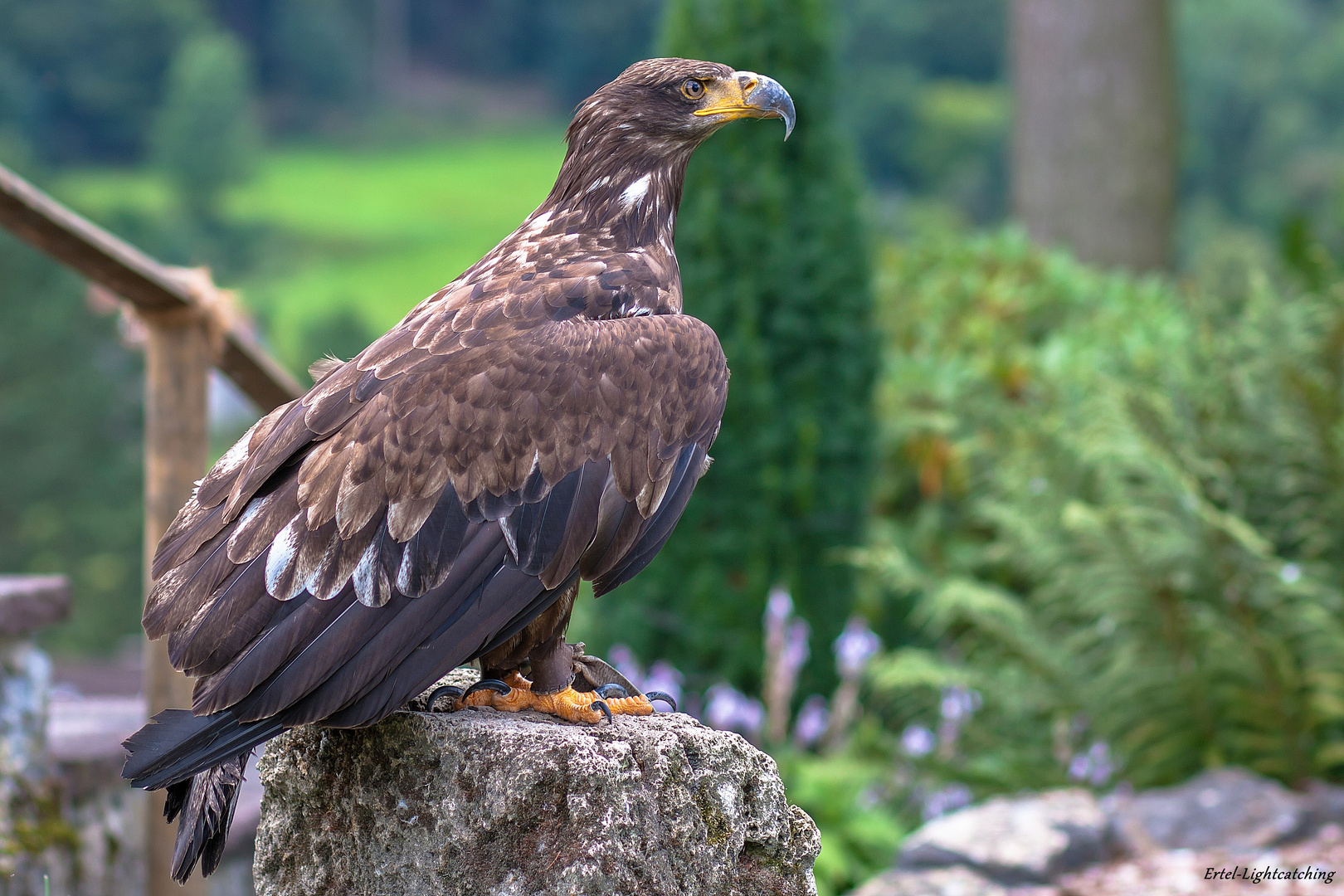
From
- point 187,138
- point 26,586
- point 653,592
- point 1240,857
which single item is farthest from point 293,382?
point 187,138

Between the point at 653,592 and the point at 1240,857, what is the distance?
247 centimetres

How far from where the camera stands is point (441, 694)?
242 centimetres

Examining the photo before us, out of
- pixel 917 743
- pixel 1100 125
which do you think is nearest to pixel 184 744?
pixel 917 743

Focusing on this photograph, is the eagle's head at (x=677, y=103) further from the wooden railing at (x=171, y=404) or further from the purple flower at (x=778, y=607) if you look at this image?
the purple flower at (x=778, y=607)

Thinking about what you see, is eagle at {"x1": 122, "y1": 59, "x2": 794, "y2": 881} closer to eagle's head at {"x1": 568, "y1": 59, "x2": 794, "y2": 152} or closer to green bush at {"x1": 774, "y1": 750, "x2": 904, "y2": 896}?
eagle's head at {"x1": 568, "y1": 59, "x2": 794, "y2": 152}

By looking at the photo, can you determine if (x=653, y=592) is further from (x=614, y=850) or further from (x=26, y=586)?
(x=614, y=850)

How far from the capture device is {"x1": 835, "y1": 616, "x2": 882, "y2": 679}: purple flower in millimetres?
5199

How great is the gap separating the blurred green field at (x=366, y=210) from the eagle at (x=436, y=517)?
12288 mm

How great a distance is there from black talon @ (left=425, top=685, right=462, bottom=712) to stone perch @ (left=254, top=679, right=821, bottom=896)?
0.05 meters

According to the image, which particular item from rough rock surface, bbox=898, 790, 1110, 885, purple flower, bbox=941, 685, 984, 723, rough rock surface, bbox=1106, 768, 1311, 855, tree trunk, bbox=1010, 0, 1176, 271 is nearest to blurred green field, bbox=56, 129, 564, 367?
tree trunk, bbox=1010, 0, 1176, 271

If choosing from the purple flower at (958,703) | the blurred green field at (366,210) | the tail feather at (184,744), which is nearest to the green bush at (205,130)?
the blurred green field at (366,210)

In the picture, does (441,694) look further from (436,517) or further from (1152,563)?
(1152,563)

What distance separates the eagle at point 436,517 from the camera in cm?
204

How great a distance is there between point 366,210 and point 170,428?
21.3 meters
